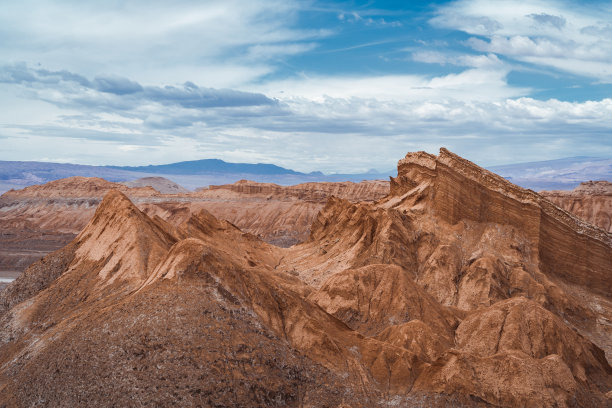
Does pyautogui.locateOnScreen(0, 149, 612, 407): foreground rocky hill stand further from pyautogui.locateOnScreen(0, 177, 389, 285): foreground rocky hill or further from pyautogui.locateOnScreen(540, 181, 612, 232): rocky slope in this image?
pyautogui.locateOnScreen(540, 181, 612, 232): rocky slope

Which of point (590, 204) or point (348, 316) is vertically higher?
point (590, 204)

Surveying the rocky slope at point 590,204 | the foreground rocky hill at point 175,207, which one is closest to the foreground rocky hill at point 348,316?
the foreground rocky hill at point 175,207

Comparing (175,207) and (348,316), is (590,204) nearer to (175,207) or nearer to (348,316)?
(175,207)

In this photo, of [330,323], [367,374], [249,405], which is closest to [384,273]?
[330,323]

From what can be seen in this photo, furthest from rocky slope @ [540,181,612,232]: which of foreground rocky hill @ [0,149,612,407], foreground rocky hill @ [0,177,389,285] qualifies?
foreground rocky hill @ [0,149,612,407]

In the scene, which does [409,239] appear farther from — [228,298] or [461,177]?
[228,298]

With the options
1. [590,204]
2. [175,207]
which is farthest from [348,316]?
[175,207]

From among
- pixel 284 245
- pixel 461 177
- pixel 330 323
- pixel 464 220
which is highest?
pixel 461 177
